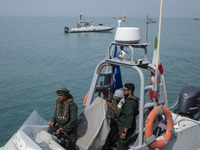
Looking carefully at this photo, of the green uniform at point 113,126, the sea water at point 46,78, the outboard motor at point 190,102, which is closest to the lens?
the green uniform at point 113,126

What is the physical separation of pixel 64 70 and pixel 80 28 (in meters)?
40.7

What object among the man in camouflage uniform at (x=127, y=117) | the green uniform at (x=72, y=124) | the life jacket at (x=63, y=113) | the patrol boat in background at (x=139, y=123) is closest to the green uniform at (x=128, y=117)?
the man in camouflage uniform at (x=127, y=117)

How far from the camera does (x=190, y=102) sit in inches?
240

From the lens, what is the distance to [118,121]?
14.2 ft

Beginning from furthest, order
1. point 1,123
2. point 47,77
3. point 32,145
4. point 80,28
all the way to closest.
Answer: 1. point 80,28
2. point 47,77
3. point 1,123
4. point 32,145

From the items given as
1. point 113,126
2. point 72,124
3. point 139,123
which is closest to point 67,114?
point 72,124

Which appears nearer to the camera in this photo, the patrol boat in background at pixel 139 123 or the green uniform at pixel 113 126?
the patrol boat in background at pixel 139 123

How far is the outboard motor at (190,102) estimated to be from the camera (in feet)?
20.0

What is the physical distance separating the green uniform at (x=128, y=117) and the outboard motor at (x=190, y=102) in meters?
2.76

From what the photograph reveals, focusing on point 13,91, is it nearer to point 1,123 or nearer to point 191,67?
point 1,123

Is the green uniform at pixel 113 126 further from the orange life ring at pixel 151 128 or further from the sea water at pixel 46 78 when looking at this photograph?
the sea water at pixel 46 78

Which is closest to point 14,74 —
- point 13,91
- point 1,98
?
point 13,91

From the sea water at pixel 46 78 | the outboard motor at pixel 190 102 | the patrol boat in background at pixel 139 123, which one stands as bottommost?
the sea water at pixel 46 78

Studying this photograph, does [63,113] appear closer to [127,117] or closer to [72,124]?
[72,124]
